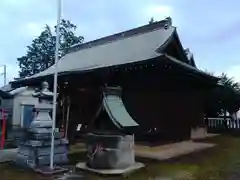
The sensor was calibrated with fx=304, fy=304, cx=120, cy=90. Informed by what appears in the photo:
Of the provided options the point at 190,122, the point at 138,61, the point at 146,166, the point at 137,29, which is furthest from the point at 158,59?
the point at 137,29

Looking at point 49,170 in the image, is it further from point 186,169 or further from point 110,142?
point 186,169

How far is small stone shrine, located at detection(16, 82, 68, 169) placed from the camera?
8.90m

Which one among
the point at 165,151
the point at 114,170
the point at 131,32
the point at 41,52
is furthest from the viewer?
the point at 41,52

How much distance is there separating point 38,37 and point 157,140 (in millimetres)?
35662

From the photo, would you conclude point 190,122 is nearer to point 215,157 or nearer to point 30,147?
point 215,157

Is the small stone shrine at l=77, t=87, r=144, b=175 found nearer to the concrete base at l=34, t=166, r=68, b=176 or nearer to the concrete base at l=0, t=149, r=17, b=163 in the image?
the concrete base at l=34, t=166, r=68, b=176

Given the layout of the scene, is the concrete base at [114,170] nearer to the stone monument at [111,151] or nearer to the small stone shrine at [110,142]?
the small stone shrine at [110,142]

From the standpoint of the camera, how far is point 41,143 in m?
8.96

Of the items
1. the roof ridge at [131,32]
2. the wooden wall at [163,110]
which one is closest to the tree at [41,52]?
the roof ridge at [131,32]

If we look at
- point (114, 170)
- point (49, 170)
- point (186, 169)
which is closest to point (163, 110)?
point (186, 169)

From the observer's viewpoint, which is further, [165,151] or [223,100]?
[223,100]

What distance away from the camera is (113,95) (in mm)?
8852

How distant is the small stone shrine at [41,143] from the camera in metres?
8.90

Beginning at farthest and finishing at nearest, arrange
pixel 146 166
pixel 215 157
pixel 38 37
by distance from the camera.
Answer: pixel 38 37 < pixel 215 157 < pixel 146 166
